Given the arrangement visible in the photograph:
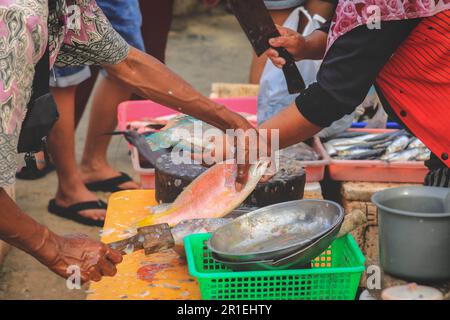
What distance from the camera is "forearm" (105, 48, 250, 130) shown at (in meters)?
2.52

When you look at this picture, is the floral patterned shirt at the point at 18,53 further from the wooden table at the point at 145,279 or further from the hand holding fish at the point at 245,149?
the hand holding fish at the point at 245,149

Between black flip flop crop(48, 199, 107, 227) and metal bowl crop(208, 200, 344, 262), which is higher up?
metal bowl crop(208, 200, 344, 262)

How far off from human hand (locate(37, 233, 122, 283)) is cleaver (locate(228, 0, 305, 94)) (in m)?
1.11

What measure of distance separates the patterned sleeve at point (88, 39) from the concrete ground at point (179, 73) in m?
0.16

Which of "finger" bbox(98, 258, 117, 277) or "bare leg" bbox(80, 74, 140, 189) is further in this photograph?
"bare leg" bbox(80, 74, 140, 189)

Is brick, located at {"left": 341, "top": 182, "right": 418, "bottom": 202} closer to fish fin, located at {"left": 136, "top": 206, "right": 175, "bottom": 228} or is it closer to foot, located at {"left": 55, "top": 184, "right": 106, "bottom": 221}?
fish fin, located at {"left": 136, "top": 206, "right": 175, "bottom": 228}

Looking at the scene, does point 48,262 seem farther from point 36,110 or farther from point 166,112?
point 166,112

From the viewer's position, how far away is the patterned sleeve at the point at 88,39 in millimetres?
2322

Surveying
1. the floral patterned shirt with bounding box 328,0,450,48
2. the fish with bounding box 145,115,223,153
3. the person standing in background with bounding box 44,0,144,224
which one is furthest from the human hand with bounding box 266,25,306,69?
the person standing in background with bounding box 44,0,144,224

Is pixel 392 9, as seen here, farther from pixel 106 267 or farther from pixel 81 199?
pixel 81 199

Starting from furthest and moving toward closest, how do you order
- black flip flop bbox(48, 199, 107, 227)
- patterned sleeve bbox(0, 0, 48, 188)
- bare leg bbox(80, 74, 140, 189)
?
bare leg bbox(80, 74, 140, 189) → black flip flop bbox(48, 199, 107, 227) → patterned sleeve bbox(0, 0, 48, 188)

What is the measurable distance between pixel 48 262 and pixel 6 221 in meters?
0.20

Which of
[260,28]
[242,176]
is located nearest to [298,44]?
[260,28]

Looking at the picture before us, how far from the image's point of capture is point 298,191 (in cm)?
293
